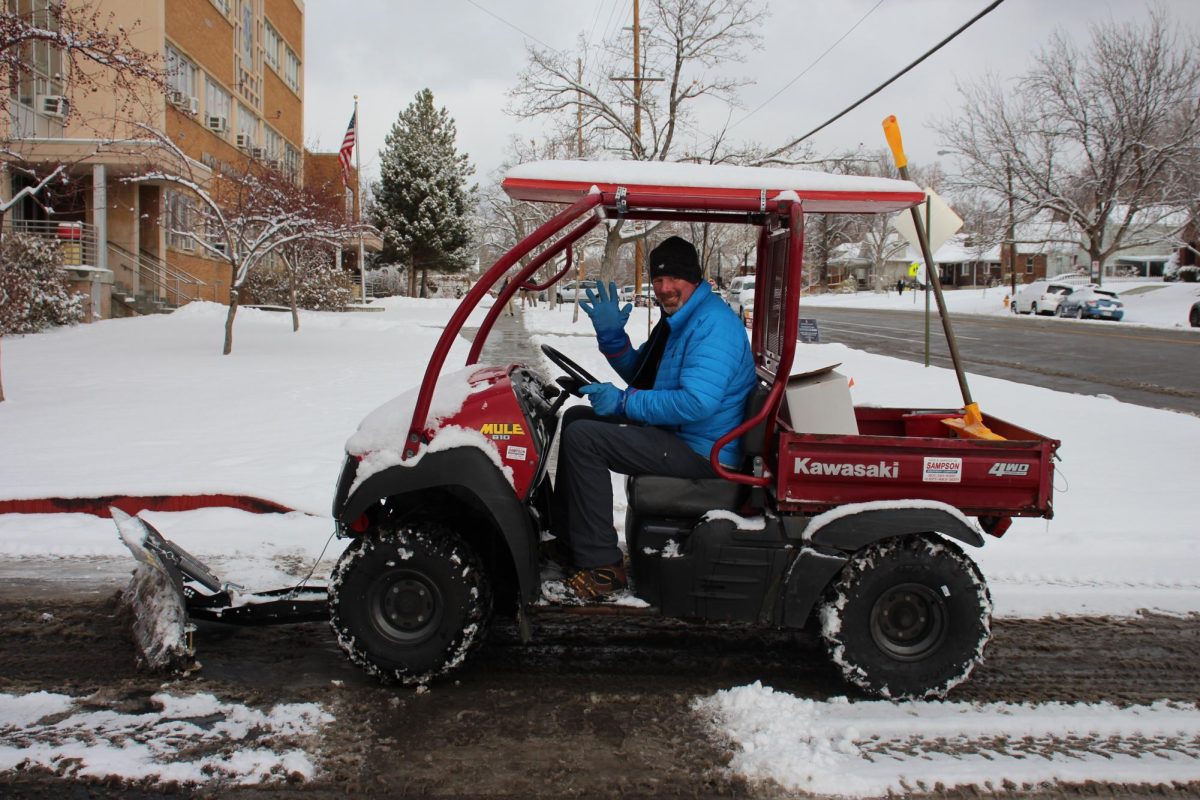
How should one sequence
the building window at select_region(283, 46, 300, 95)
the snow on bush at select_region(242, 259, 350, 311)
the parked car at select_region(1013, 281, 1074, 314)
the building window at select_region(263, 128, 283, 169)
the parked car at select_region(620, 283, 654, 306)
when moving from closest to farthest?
the parked car at select_region(620, 283, 654, 306), the snow on bush at select_region(242, 259, 350, 311), the building window at select_region(263, 128, 283, 169), the parked car at select_region(1013, 281, 1074, 314), the building window at select_region(283, 46, 300, 95)

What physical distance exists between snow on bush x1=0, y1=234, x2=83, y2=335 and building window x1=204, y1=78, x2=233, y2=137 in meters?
10.2

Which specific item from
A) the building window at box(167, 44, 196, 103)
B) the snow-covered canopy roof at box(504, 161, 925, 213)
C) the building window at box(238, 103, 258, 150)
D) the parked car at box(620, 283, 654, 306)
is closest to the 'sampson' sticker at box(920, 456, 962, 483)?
the snow-covered canopy roof at box(504, 161, 925, 213)

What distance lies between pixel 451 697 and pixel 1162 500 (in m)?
5.97

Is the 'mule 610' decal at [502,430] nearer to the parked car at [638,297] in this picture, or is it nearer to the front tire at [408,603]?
the front tire at [408,603]

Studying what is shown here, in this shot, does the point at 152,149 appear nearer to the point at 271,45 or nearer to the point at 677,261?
the point at 677,261

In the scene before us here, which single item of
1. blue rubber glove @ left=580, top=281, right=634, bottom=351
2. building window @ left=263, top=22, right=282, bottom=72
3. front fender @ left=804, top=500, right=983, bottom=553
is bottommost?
front fender @ left=804, top=500, right=983, bottom=553

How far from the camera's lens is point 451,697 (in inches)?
149

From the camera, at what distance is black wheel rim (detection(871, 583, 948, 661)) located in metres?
3.79

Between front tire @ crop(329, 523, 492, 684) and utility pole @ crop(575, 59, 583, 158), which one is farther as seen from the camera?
utility pole @ crop(575, 59, 583, 158)

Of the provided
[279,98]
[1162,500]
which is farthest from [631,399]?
[279,98]

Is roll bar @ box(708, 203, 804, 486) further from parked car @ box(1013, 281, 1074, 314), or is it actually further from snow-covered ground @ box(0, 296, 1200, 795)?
parked car @ box(1013, 281, 1074, 314)

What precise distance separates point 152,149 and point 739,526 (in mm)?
16155

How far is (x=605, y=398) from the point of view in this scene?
3.79 metres

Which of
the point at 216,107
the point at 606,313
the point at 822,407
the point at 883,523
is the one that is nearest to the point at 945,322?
the point at 822,407
